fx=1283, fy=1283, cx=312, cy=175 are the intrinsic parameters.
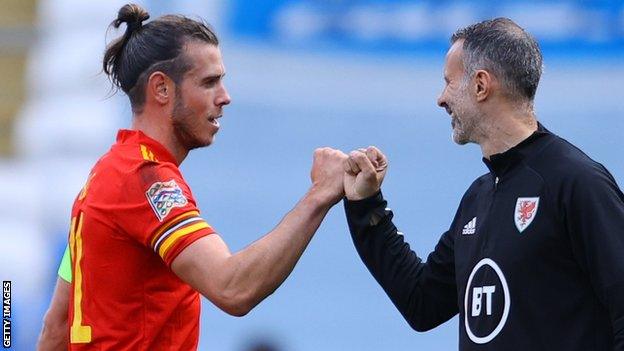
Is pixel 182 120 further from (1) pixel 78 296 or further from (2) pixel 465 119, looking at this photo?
(2) pixel 465 119

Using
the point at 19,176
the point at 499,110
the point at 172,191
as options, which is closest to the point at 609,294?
the point at 499,110

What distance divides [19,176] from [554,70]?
152 inches

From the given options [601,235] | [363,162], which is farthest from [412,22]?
[601,235]

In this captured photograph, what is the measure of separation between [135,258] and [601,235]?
4.35 feet

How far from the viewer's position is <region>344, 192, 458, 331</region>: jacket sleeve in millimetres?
4133

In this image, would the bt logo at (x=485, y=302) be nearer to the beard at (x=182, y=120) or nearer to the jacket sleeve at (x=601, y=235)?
the jacket sleeve at (x=601, y=235)

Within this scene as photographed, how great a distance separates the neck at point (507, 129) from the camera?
382 cm

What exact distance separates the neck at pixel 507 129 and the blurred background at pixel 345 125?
3.80 m

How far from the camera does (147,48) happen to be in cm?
399

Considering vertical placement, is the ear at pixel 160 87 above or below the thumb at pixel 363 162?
above

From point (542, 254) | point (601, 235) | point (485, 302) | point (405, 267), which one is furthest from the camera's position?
point (405, 267)

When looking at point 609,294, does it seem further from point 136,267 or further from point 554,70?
point 554,70

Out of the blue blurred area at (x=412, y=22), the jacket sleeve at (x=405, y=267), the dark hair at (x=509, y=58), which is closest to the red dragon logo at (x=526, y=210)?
the dark hair at (x=509, y=58)

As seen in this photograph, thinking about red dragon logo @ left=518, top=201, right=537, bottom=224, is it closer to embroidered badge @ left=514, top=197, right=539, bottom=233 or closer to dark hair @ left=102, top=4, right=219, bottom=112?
embroidered badge @ left=514, top=197, right=539, bottom=233
